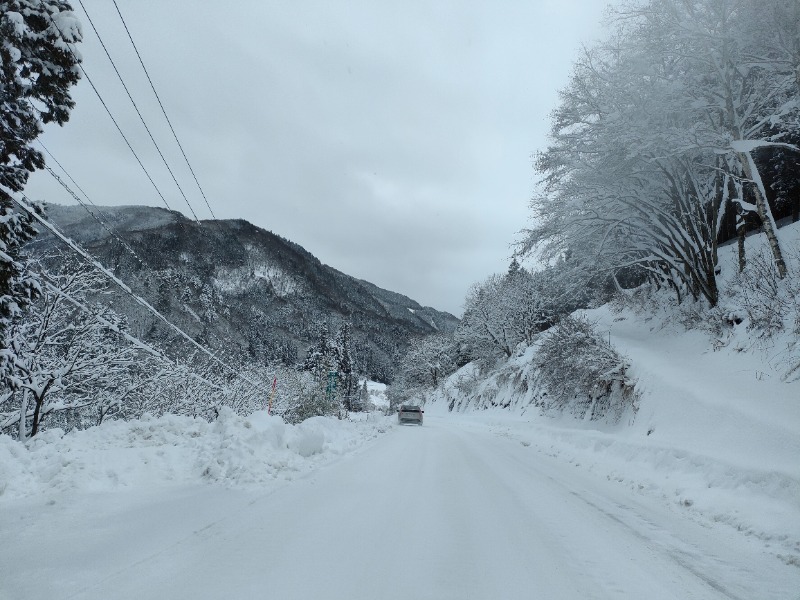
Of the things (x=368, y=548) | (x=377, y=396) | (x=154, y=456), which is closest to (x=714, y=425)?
(x=368, y=548)

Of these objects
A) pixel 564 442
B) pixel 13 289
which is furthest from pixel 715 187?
pixel 13 289

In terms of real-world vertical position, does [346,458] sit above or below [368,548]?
below

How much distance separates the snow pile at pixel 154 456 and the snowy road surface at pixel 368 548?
434 millimetres

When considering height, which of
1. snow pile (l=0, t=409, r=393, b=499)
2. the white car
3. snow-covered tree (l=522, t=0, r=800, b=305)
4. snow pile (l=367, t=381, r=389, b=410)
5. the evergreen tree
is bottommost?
snow pile (l=367, t=381, r=389, b=410)

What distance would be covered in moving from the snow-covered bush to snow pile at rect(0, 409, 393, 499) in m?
9.44

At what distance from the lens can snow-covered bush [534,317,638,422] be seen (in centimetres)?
1385

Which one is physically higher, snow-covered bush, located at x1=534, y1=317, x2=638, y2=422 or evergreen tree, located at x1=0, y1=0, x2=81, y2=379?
evergreen tree, located at x1=0, y1=0, x2=81, y2=379

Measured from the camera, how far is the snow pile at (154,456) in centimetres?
550

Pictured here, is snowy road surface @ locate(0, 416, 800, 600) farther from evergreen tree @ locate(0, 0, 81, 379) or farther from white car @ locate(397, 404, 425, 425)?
white car @ locate(397, 404, 425, 425)

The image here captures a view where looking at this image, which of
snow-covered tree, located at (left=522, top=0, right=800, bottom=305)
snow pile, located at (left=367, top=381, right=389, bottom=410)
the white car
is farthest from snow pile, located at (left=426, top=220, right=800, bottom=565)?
snow pile, located at (left=367, top=381, right=389, bottom=410)

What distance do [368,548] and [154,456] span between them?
4.49 metres

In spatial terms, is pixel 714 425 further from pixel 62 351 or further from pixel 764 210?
pixel 62 351

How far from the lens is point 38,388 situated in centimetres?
1551

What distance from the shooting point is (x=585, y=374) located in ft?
49.3
